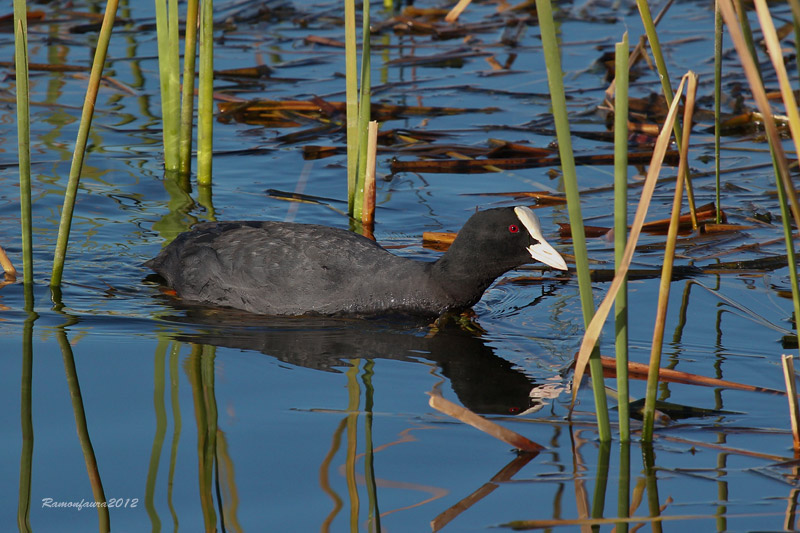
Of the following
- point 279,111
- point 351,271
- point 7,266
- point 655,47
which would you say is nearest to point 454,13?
point 279,111

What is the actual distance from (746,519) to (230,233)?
11.2 ft

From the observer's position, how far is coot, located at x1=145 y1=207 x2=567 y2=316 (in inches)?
200

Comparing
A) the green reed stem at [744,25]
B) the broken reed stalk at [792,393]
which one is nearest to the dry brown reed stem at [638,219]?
the green reed stem at [744,25]

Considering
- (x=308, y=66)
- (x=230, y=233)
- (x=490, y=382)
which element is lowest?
(x=490, y=382)

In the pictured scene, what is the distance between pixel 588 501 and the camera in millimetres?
3158

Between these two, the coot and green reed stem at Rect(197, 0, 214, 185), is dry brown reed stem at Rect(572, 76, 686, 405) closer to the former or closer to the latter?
the coot

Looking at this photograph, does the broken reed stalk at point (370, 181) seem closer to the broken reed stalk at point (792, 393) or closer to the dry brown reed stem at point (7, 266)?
the dry brown reed stem at point (7, 266)

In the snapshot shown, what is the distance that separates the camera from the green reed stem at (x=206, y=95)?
5973 millimetres

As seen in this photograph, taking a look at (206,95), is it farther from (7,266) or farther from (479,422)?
(479,422)

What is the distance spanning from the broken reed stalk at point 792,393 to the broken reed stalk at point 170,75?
13.2ft

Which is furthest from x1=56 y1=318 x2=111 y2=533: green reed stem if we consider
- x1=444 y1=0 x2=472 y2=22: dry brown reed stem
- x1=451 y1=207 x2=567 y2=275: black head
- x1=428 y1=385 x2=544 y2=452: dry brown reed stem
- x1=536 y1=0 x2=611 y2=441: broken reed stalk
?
x1=444 y1=0 x2=472 y2=22: dry brown reed stem

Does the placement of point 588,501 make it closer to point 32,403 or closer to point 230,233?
point 32,403

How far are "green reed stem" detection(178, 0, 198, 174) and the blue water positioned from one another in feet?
0.85

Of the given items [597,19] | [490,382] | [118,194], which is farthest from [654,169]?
[597,19]
